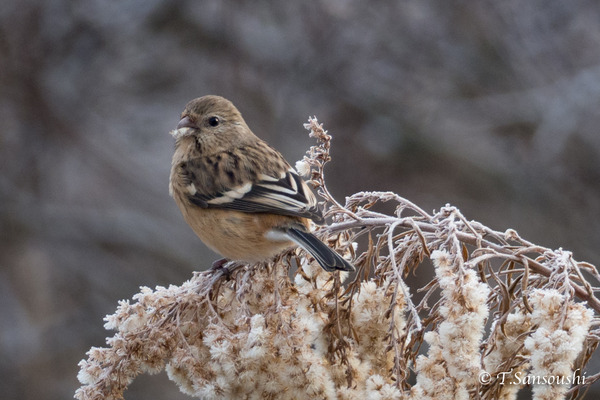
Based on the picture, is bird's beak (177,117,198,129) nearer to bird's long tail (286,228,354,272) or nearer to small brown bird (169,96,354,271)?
small brown bird (169,96,354,271)

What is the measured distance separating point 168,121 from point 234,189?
155 inches

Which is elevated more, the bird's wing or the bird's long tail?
the bird's wing

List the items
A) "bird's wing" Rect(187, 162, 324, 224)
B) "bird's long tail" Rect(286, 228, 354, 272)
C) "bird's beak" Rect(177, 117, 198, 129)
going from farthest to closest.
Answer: "bird's beak" Rect(177, 117, 198, 129)
"bird's wing" Rect(187, 162, 324, 224)
"bird's long tail" Rect(286, 228, 354, 272)

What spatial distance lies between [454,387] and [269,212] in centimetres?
168

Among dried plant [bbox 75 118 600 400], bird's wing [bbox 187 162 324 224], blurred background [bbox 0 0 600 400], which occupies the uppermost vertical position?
blurred background [bbox 0 0 600 400]

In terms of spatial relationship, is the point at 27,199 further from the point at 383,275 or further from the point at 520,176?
the point at 383,275

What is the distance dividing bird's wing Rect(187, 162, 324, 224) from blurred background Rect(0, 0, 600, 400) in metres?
3.55

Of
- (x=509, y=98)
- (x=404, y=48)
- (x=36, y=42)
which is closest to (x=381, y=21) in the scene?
(x=404, y=48)

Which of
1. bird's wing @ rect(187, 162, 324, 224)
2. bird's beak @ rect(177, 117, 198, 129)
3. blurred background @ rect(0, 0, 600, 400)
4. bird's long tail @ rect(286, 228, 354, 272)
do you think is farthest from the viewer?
blurred background @ rect(0, 0, 600, 400)

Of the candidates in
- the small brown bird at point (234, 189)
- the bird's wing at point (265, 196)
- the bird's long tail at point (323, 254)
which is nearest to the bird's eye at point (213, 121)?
the small brown bird at point (234, 189)

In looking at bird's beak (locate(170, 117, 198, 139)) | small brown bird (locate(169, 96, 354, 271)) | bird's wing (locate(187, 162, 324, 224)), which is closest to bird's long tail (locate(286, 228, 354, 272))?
small brown bird (locate(169, 96, 354, 271))

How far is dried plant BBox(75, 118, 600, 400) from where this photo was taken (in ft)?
6.01

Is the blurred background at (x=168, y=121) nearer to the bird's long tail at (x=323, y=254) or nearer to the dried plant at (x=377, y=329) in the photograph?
the bird's long tail at (x=323, y=254)

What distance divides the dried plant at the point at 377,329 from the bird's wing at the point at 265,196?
0.59 metres
